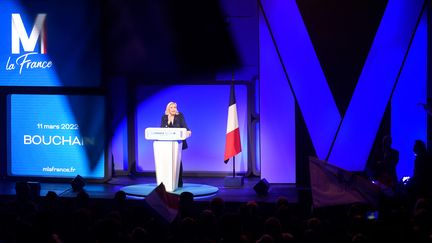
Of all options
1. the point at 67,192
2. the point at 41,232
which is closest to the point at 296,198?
the point at 67,192

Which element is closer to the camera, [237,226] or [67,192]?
[237,226]

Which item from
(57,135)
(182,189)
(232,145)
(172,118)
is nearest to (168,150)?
(172,118)

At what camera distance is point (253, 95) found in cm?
1320

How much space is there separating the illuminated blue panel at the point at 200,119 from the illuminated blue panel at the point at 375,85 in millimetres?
2130

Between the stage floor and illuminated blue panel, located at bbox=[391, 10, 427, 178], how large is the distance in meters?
1.92

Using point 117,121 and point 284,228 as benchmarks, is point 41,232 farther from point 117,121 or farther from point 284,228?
point 117,121

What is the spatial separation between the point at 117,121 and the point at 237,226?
7985 mm

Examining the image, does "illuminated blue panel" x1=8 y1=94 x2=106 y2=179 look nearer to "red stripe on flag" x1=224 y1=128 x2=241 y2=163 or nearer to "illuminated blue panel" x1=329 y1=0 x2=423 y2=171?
"red stripe on flag" x1=224 y1=128 x2=241 y2=163

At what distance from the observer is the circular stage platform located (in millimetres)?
11023

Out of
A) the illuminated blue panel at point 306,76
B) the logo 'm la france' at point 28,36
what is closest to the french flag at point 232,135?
the illuminated blue panel at point 306,76

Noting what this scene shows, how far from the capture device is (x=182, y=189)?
1145 centimetres

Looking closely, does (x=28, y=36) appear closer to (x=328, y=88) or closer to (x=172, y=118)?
(x=172, y=118)

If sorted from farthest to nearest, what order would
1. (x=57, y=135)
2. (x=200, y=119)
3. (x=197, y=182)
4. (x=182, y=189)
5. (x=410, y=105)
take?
(x=200, y=119)
(x=57, y=135)
(x=197, y=182)
(x=410, y=105)
(x=182, y=189)

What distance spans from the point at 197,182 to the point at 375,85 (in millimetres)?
3700
